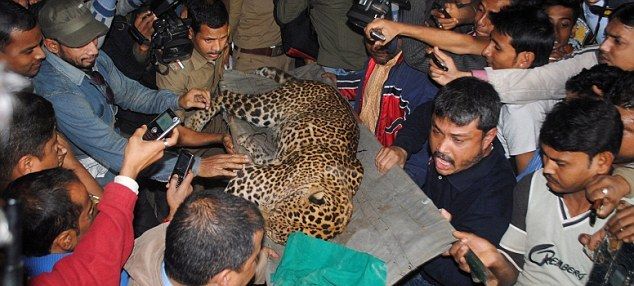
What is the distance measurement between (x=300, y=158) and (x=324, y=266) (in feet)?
4.34

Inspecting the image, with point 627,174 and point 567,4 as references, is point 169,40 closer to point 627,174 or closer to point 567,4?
point 567,4

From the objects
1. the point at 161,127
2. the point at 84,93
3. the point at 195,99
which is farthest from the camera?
the point at 195,99

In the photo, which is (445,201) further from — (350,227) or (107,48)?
(107,48)

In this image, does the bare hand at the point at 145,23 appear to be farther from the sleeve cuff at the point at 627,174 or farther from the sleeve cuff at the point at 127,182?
the sleeve cuff at the point at 627,174

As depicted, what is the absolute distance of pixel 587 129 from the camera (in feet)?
10.9

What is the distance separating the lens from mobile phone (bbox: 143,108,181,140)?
11.8 feet

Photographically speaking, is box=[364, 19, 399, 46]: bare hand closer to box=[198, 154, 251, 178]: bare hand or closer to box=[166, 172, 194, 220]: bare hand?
box=[198, 154, 251, 178]: bare hand

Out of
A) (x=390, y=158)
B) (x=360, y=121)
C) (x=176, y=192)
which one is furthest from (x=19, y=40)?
(x=360, y=121)

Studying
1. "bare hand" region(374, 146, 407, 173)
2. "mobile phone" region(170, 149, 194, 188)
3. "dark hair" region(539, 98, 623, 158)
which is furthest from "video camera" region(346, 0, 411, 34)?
"dark hair" region(539, 98, 623, 158)

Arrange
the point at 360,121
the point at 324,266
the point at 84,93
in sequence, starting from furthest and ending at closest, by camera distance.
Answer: the point at 360,121, the point at 84,93, the point at 324,266

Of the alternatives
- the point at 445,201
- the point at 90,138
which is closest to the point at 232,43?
the point at 90,138

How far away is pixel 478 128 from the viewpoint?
12.6ft

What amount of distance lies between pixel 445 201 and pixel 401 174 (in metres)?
0.50

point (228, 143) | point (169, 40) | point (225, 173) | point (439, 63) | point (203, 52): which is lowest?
point (228, 143)
